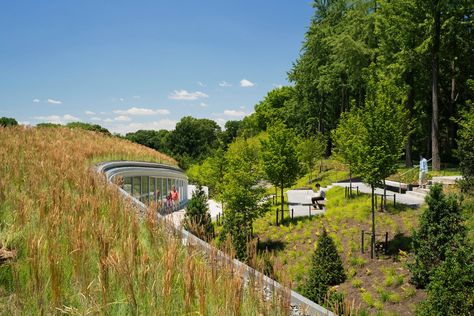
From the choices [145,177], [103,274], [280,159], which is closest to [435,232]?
[103,274]

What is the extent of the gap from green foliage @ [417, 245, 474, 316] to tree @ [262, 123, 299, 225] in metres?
15.4

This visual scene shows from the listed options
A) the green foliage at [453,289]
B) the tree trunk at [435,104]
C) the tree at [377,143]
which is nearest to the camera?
the green foliage at [453,289]

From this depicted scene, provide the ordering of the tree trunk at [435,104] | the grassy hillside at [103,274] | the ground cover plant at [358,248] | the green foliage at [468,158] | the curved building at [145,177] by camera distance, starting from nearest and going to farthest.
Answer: the grassy hillside at [103,274] < the ground cover plant at [358,248] < the curved building at [145,177] < the green foliage at [468,158] < the tree trunk at [435,104]

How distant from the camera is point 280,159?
24.2 meters

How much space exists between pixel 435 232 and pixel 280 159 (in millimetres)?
12934

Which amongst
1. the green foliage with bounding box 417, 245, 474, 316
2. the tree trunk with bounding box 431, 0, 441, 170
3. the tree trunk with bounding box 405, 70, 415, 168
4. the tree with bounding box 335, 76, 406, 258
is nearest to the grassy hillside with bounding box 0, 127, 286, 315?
the green foliage with bounding box 417, 245, 474, 316

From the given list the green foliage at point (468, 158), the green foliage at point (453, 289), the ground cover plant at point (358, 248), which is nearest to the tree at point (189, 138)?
the ground cover plant at point (358, 248)

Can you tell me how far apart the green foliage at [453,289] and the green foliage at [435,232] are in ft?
7.70

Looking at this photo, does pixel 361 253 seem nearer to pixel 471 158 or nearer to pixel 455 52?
pixel 471 158

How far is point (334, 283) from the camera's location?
14102 millimetres

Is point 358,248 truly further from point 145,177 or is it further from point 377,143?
point 145,177

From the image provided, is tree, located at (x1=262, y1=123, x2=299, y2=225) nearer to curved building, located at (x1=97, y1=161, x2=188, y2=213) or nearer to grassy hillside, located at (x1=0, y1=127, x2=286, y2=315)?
curved building, located at (x1=97, y1=161, x2=188, y2=213)

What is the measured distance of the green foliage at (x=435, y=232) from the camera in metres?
11.6

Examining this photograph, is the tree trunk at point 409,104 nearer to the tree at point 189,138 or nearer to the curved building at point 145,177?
the curved building at point 145,177
